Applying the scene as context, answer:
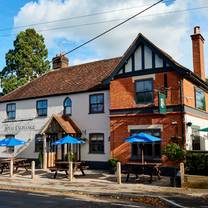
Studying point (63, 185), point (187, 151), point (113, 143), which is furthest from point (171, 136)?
point (63, 185)

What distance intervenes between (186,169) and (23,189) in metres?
8.56

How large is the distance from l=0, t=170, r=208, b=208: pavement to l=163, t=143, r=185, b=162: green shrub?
4.17 ft

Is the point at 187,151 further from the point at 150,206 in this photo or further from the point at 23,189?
the point at 23,189

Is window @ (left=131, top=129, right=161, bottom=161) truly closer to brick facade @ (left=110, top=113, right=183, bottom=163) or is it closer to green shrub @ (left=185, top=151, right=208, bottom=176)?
brick facade @ (left=110, top=113, right=183, bottom=163)

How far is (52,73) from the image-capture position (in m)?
30.8

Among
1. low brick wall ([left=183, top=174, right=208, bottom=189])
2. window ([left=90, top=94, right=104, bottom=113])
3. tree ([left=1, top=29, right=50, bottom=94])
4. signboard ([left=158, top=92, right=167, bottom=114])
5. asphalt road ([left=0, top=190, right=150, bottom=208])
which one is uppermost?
tree ([left=1, top=29, right=50, bottom=94])

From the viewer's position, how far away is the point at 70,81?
26969 millimetres

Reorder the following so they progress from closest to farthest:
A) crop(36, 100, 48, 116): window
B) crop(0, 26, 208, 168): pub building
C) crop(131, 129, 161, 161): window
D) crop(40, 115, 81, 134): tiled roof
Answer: crop(0, 26, 208, 168): pub building
crop(131, 129, 161, 161): window
crop(40, 115, 81, 134): tiled roof
crop(36, 100, 48, 116): window

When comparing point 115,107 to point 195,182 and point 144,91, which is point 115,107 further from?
point 195,182

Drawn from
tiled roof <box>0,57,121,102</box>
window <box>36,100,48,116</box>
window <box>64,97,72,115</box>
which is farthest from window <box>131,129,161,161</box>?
window <box>36,100,48,116</box>

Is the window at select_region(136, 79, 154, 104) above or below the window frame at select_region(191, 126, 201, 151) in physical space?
above

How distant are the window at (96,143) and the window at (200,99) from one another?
7072mm

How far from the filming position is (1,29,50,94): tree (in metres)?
45.9

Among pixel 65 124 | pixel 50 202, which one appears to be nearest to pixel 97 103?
pixel 65 124
